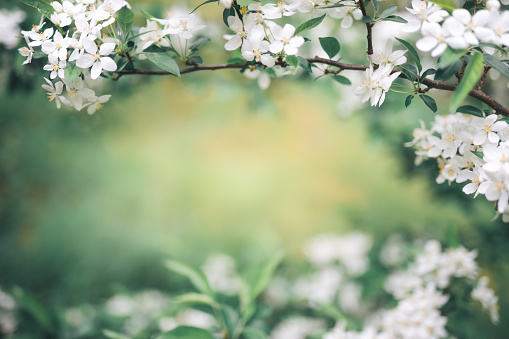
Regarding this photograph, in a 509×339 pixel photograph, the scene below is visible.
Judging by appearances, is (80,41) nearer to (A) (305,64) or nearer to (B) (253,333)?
(A) (305,64)

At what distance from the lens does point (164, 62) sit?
1.93 ft

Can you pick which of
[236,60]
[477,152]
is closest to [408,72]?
[477,152]

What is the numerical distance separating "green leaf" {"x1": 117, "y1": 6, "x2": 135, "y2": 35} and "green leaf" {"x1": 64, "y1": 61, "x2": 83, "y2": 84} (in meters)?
0.11

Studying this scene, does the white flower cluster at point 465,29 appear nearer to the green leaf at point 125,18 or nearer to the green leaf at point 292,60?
the green leaf at point 292,60

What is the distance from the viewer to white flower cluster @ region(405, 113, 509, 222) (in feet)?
1.63

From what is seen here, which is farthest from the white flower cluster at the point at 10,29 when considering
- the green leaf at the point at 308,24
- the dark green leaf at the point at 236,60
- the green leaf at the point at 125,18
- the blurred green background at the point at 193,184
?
the green leaf at the point at 308,24

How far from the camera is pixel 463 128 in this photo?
0.62 meters

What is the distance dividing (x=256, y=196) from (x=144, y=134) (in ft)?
4.99

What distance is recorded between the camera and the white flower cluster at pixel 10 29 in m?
1.04

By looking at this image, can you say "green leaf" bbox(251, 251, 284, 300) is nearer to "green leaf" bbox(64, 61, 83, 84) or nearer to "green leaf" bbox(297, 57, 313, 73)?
"green leaf" bbox(297, 57, 313, 73)

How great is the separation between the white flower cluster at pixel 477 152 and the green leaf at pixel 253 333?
0.54m

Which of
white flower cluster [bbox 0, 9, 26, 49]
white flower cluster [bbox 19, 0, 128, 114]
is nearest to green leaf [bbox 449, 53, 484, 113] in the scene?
white flower cluster [bbox 19, 0, 128, 114]

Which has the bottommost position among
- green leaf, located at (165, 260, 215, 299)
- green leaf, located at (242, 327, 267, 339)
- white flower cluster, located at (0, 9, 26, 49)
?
green leaf, located at (242, 327, 267, 339)

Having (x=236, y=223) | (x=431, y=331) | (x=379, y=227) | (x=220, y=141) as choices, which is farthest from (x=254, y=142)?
(x=431, y=331)
